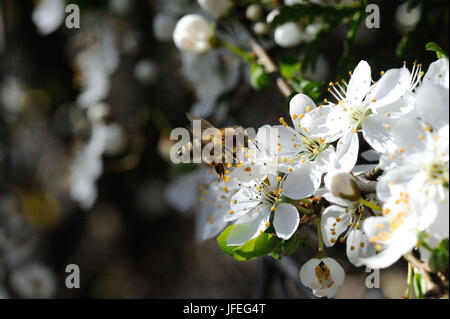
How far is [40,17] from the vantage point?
6.42 feet

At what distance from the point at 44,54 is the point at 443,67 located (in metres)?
2.30

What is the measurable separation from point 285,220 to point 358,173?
0.15 metres

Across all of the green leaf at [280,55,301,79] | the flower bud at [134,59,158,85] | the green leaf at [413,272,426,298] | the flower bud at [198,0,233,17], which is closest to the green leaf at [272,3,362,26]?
the green leaf at [280,55,301,79]

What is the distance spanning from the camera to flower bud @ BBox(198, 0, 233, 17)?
129cm

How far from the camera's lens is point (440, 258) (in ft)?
2.05

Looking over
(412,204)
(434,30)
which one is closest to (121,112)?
(434,30)

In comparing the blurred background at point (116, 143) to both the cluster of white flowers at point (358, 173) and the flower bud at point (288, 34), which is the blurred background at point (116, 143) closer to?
the flower bud at point (288, 34)

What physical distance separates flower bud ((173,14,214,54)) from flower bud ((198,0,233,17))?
5 cm

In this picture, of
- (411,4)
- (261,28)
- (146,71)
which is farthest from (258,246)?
(146,71)

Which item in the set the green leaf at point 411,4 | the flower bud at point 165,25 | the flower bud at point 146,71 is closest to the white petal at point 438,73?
the green leaf at point 411,4

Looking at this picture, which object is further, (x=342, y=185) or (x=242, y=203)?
(x=242, y=203)

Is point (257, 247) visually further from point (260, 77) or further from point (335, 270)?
point (260, 77)

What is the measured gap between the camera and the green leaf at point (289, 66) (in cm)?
122

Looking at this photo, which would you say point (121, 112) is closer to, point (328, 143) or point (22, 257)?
point (22, 257)
